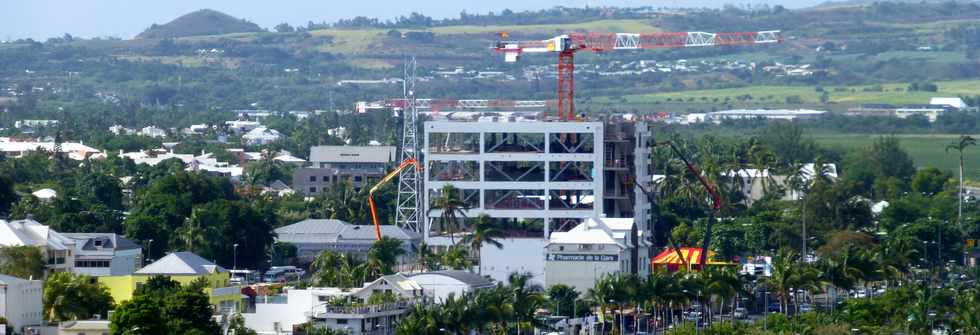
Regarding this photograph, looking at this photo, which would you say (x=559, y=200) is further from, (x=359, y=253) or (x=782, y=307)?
(x=782, y=307)

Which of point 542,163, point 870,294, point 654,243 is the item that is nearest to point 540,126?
point 542,163

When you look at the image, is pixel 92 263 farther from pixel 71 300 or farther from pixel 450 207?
pixel 450 207

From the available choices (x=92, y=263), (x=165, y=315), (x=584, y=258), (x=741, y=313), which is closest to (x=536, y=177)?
(x=584, y=258)

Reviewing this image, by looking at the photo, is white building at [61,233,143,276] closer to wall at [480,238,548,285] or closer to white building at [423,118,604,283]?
wall at [480,238,548,285]

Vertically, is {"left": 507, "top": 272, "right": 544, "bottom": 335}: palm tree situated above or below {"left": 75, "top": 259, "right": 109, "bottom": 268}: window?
above

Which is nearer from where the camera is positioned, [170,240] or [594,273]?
[594,273]

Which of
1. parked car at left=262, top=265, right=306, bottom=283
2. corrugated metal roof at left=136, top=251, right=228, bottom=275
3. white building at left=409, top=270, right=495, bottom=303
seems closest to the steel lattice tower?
parked car at left=262, top=265, right=306, bottom=283
